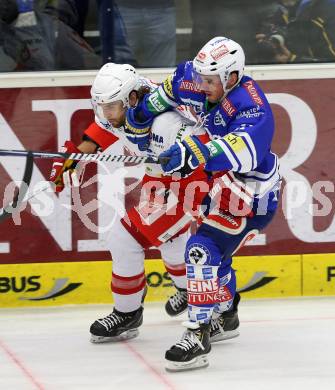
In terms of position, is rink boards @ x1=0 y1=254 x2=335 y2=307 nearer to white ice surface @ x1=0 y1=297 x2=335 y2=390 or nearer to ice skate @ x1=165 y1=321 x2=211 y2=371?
white ice surface @ x1=0 y1=297 x2=335 y2=390

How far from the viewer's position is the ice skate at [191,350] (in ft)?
15.3

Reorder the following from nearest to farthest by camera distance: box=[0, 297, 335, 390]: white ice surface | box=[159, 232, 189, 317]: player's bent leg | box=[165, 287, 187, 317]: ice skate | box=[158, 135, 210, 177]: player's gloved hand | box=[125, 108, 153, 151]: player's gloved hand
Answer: box=[158, 135, 210, 177]: player's gloved hand
box=[0, 297, 335, 390]: white ice surface
box=[125, 108, 153, 151]: player's gloved hand
box=[159, 232, 189, 317]: player's bent leg
box=[165, 287, 187, 317]: ice skate

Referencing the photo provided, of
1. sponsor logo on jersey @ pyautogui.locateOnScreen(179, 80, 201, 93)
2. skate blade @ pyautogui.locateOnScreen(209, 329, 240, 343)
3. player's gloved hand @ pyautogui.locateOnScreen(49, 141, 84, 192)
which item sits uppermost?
sponsor logo on jersey @ pyautogui.locateOnScreen(179, 80, 201, 93)

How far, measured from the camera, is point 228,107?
4.71m

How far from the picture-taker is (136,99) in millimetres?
5074

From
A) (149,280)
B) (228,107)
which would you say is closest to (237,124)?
(228,107)

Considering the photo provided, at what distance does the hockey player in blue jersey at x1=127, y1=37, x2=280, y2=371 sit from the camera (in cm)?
449

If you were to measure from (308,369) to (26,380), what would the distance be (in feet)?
3.87

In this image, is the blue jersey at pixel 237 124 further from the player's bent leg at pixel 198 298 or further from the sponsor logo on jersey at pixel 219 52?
the player's bent leg at pixel 198 298

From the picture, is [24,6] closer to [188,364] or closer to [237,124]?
[237,124]

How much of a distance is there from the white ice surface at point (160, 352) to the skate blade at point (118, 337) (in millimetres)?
Answer: 27

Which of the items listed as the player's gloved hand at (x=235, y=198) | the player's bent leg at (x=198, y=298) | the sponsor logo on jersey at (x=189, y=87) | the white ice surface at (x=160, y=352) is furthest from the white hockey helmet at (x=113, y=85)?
the white ice surface at (x=160, y=352)

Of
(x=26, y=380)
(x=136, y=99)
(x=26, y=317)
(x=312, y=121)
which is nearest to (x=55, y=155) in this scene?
(x=136, y=99)

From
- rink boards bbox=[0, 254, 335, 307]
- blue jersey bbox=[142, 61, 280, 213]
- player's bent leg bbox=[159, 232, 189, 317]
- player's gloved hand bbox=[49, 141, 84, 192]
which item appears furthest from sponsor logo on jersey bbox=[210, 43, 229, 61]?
rink boards bbox=[0, 254, 335, 307]
